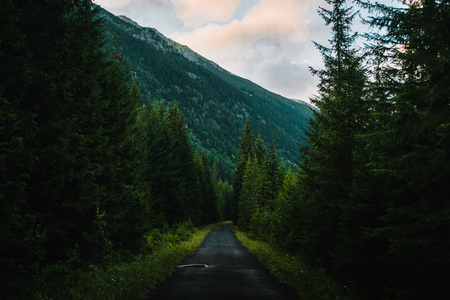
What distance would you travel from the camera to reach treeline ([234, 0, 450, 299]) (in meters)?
5.66

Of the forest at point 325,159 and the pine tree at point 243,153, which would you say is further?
the pine tree at point 243,153

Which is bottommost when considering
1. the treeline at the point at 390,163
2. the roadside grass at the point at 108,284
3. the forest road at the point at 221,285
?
the forest road at the point at 221,285

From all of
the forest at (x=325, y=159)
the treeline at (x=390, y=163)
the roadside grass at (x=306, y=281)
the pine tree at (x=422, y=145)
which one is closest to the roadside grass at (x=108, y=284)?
the forest at (x=325, y=159)

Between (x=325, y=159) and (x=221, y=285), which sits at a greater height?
(x=325, y=159)

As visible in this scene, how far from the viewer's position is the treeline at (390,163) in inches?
223

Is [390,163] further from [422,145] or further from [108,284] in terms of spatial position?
[108,284]

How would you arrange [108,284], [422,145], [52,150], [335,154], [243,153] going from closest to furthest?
[422,145]
[52,150]
[108,284]
[335,154]
[243,153]

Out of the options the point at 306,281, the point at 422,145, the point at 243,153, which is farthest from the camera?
the point at 243,153

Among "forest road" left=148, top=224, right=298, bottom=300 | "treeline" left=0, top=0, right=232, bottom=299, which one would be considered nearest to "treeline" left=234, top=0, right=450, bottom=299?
"forest road" left=148, top=224, right=298, bottom=300

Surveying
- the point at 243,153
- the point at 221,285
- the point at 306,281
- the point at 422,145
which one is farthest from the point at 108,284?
the point at 243,153

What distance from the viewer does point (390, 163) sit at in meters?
6.14

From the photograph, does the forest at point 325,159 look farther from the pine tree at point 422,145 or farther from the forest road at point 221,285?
the forest road at point 221,285

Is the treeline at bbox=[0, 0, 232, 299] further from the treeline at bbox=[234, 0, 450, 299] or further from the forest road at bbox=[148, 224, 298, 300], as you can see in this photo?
the treeline at bbox=[234, 0, 450, 299]

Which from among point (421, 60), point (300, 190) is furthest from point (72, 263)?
point (421, 60)
